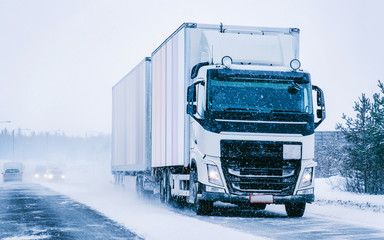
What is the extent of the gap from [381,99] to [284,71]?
11.8 metres

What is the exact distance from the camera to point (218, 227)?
1178 centimetres

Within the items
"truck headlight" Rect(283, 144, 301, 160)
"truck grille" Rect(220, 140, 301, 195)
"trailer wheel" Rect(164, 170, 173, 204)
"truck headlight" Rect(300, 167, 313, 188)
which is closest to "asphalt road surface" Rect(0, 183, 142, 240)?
"trailer wheel" Rect(164, 170, 173, 204)

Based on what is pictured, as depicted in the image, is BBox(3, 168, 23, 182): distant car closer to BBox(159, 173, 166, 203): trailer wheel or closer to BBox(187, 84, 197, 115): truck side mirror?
BBox(159, 173, 166, 203): trailer wheel

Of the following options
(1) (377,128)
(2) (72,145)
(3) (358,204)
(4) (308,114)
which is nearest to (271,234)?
(4) (308,114)

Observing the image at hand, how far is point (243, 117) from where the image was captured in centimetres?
1348

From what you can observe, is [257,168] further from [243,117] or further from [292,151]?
[243,117]

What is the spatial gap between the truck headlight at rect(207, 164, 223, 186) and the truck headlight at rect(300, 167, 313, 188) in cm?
181

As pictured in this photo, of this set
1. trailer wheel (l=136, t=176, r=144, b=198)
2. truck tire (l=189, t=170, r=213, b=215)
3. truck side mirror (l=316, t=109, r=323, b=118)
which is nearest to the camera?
truck side mirror (l=316, t=109, r=323, b=118)

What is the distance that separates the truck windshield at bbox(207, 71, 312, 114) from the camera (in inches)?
534

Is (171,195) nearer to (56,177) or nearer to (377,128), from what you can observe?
(377,128)

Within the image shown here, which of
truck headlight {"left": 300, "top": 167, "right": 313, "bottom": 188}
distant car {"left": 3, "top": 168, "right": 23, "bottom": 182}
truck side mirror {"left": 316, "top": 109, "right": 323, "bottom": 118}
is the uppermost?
truck side mirror {"left": 316, "top": 109, "right": 323, "bottom": 118}

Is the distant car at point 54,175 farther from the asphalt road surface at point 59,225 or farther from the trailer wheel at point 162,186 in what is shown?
the asphalt road surface at point 59,225

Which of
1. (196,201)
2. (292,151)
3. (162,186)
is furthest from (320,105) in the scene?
(162,186)

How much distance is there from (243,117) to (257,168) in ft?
3.65
